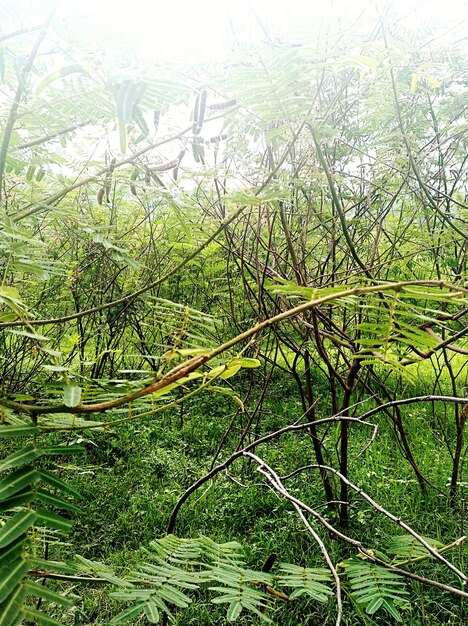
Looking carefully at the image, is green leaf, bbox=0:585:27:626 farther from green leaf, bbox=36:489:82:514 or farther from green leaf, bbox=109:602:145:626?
green leaf, bbox=109:602:145:626

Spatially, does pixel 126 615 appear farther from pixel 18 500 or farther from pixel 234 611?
pixel 18 500

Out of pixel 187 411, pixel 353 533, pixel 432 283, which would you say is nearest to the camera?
pixel 432 283

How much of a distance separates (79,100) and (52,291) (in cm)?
290

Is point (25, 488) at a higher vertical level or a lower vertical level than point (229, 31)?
lower

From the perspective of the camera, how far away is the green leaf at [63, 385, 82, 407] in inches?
18.8

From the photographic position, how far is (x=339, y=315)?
2680 mm

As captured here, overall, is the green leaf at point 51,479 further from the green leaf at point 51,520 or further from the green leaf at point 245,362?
the green leaf at point 245,362

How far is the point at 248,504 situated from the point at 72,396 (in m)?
2.36

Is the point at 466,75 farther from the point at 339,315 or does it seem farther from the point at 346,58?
the point at 346,58

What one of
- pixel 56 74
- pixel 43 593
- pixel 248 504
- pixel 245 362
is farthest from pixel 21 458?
pixel 248 504

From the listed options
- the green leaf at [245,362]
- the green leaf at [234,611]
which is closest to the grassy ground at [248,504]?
the green leaf at [234,611]

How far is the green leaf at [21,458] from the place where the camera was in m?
0.48

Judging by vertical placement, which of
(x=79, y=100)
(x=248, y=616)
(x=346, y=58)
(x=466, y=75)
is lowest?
(x=248, y=616)

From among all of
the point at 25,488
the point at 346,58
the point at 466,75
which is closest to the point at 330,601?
the point at 25,488
